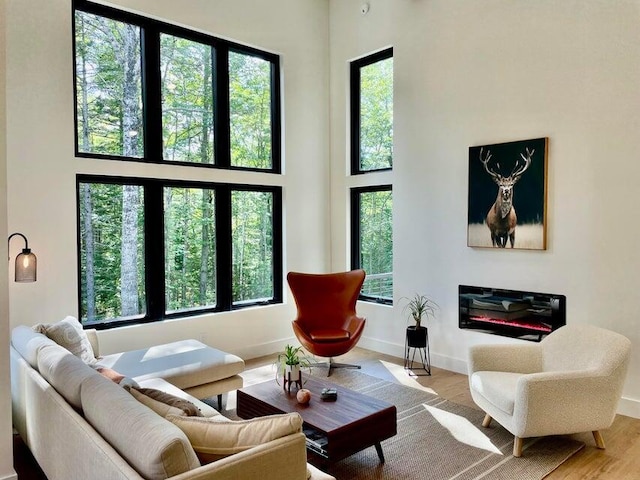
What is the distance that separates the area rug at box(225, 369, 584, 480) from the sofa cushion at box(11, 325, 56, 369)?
1566 mm

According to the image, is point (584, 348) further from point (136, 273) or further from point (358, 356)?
point (136, 273)

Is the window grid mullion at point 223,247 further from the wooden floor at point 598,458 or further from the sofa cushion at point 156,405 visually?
the sofa cushion at point 156,405

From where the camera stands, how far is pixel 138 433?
5.53ft

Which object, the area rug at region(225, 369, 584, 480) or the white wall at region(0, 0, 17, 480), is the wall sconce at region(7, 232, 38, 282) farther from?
the area rug at region(225, 369, 584, 480)

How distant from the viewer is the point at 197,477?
1574 mm

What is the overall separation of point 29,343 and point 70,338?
0.43 metres

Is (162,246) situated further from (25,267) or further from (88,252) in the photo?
(25,267)

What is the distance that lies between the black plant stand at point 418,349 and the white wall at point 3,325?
3.57 m

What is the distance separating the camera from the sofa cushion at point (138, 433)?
1.57 meters

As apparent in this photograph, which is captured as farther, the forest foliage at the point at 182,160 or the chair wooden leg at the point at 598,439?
the forest foliage at the point at 182,160

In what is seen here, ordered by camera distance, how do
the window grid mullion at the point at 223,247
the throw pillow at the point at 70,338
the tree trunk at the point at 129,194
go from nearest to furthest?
the throw pillow at the point at 70,338 < the tree trunk at the point at 129,194 < the window grid mullion at the point at 223,247

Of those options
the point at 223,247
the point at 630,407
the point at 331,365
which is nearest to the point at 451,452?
the point at 630,407

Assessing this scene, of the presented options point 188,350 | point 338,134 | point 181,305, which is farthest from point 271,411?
point 338,134

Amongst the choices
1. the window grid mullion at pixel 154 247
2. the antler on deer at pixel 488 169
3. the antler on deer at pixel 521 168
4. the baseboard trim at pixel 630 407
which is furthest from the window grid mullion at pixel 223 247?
the baseboard trim at pixel 630 407
